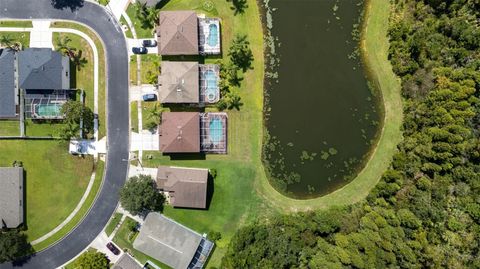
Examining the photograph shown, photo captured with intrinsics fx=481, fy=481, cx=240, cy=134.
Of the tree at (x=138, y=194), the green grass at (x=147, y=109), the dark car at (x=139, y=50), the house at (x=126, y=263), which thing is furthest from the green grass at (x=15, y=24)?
the house at (x=126, y=263)

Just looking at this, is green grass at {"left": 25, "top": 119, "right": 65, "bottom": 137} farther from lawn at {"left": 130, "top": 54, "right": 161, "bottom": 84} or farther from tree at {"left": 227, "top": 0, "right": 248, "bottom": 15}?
tree at {"left": 227, "top": 0, "right": 248, "bottom": 15}

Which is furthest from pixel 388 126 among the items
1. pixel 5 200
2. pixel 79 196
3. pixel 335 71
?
pixel 5 200

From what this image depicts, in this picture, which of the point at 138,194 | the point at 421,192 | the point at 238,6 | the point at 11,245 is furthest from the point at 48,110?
the point at 421,192

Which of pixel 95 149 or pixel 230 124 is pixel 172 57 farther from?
pixel 95 149

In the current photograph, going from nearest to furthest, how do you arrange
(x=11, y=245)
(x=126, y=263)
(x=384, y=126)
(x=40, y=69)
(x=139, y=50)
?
(x=11, y=245)
(x=40, y=69)
(x=126, y=263)
(x=139, y=50)
(x=384, y=126)

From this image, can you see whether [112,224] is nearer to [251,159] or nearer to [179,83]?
[251,159]

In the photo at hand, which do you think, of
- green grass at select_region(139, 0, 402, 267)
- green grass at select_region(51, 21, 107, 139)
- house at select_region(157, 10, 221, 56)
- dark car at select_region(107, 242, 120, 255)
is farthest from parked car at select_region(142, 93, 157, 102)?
dark car at select_region(107, 242, 120, 255)
